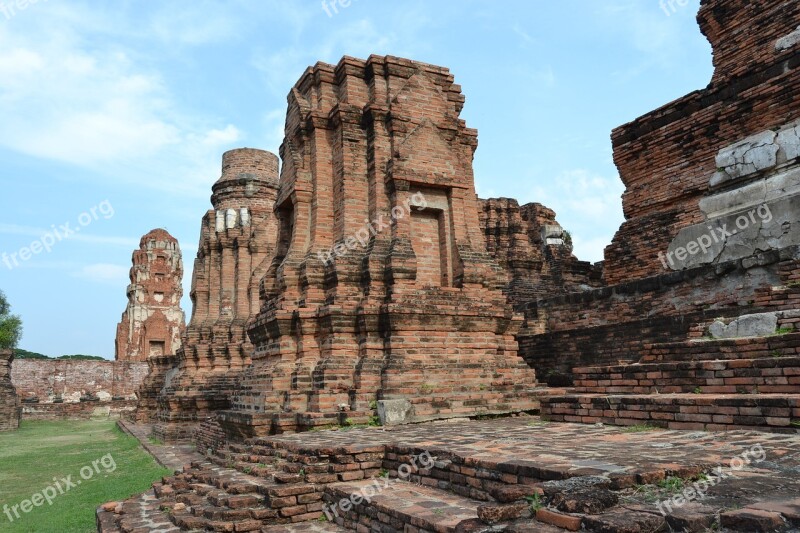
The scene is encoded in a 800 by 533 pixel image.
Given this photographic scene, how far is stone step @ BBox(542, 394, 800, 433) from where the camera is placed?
4652mm

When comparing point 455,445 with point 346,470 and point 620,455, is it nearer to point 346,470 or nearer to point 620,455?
point 346,470

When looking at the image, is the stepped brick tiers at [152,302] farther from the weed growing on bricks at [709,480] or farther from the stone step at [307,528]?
the weed growing on bricks at [709,480]

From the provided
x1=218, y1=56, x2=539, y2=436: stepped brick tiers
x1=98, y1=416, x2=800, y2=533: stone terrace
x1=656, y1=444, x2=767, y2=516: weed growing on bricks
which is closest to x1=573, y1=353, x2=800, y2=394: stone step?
x1=98, y1=416, x2=800, y2=533: stone terrace

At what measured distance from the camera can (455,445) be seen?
16.4ft

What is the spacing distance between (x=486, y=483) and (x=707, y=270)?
237 inches

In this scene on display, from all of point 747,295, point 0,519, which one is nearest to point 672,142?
point 747,295

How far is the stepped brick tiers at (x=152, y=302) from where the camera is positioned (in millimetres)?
34094

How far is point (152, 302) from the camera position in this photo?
34531mm

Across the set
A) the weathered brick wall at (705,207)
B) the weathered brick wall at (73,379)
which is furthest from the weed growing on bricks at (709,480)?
the weathered brick wall at (73,379)

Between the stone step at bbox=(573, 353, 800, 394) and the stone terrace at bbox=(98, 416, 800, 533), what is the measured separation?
82 cm

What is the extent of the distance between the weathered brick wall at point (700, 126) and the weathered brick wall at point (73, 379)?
2691 centimetres

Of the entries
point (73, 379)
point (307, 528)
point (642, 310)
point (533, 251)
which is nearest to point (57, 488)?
point (307, 528)

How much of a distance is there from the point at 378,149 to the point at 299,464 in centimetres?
539

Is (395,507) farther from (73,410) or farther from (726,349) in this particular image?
(73,410)
